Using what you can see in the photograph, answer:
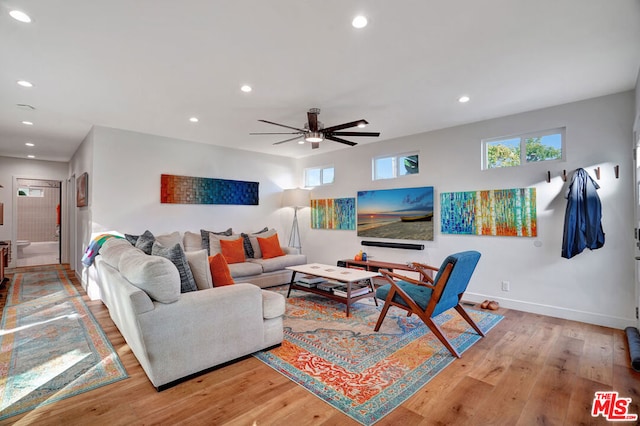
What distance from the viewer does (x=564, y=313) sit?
377cm

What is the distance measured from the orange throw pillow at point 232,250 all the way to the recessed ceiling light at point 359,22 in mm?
Result: 3909

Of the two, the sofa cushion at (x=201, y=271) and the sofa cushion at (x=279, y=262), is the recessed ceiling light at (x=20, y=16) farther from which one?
the sofa cushion at (x=279, y=262)

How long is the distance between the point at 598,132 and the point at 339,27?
3.33m

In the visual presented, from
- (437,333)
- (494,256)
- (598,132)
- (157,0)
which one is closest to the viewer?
(157,0)

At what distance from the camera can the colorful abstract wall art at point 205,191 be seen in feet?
17.4

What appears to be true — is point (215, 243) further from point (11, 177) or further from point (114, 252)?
point (11, 177)

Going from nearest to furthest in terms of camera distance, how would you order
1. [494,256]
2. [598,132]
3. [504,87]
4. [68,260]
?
[504,87]
[598,132]
[494,256]
[68,260]

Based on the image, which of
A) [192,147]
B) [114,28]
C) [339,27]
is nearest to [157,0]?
[114,28]

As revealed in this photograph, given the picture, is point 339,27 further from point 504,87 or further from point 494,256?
point 494,256

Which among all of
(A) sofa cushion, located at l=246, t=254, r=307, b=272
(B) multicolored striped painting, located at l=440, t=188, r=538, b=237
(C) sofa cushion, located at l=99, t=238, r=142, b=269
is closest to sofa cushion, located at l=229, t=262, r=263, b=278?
(A) sofa cushion, located at l=246, t=254, r=307, b=272

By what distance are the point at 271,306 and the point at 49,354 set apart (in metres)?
1.97

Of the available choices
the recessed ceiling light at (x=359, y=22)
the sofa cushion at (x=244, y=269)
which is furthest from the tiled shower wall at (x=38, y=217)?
the recessed ceiling light at (x=359, y=22)

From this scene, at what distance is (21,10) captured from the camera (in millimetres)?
2104

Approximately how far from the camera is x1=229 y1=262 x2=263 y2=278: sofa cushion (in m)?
4.79
